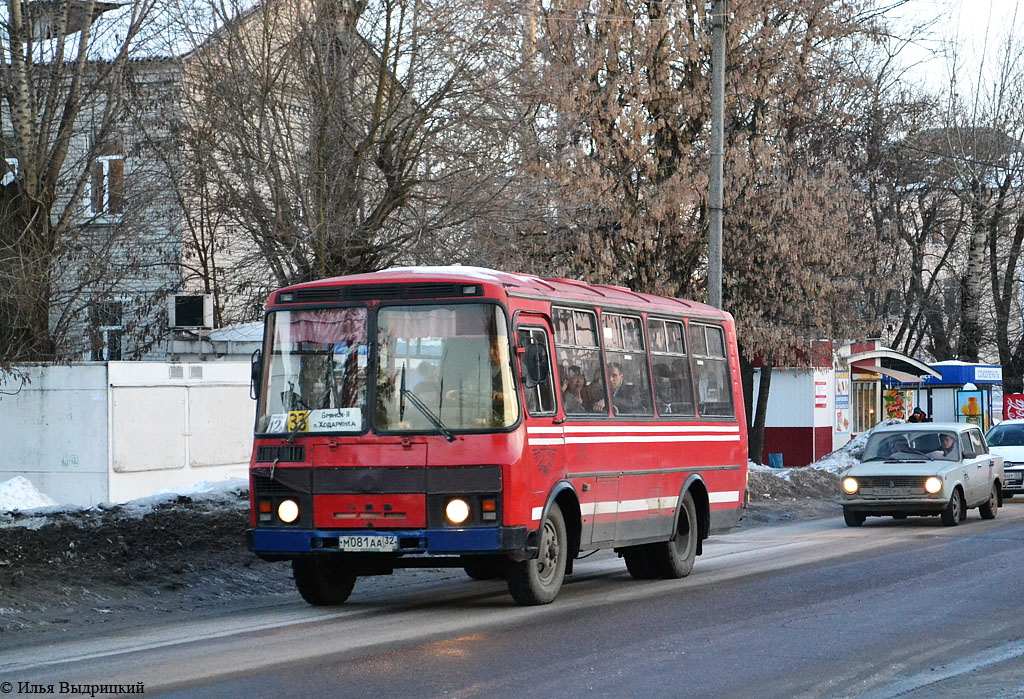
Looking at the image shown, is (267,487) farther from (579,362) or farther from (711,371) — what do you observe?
(711,371)

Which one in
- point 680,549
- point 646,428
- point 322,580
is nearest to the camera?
point 322,580

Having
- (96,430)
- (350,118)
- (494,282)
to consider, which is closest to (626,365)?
(494,282)

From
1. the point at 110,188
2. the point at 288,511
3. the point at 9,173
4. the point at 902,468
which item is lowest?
the point at 902,468

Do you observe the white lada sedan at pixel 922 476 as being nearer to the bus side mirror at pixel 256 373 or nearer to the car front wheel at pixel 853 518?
the car front wheel at pixel 853 518

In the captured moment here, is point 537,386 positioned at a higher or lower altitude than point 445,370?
lower

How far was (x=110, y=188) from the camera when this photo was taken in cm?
2253

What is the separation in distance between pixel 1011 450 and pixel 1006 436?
55cm

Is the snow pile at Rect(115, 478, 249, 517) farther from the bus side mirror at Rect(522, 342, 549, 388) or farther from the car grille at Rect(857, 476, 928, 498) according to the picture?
the car grille at Rect(857, 476, 928, 498)

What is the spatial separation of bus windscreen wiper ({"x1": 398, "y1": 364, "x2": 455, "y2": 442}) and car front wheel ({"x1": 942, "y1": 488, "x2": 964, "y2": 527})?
12184 millimetres

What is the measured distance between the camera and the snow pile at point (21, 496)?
60.1 ft

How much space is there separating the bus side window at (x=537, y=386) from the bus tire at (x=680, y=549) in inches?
127

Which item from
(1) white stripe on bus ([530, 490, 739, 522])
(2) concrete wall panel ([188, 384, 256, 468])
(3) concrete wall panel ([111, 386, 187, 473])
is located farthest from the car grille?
(3) concrete wall panel ([111, 386, 187, 473])

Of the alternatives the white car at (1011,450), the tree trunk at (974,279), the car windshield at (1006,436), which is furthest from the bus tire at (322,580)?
the tree trunk at (974,279)

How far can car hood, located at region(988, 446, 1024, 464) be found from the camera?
2798 cm
